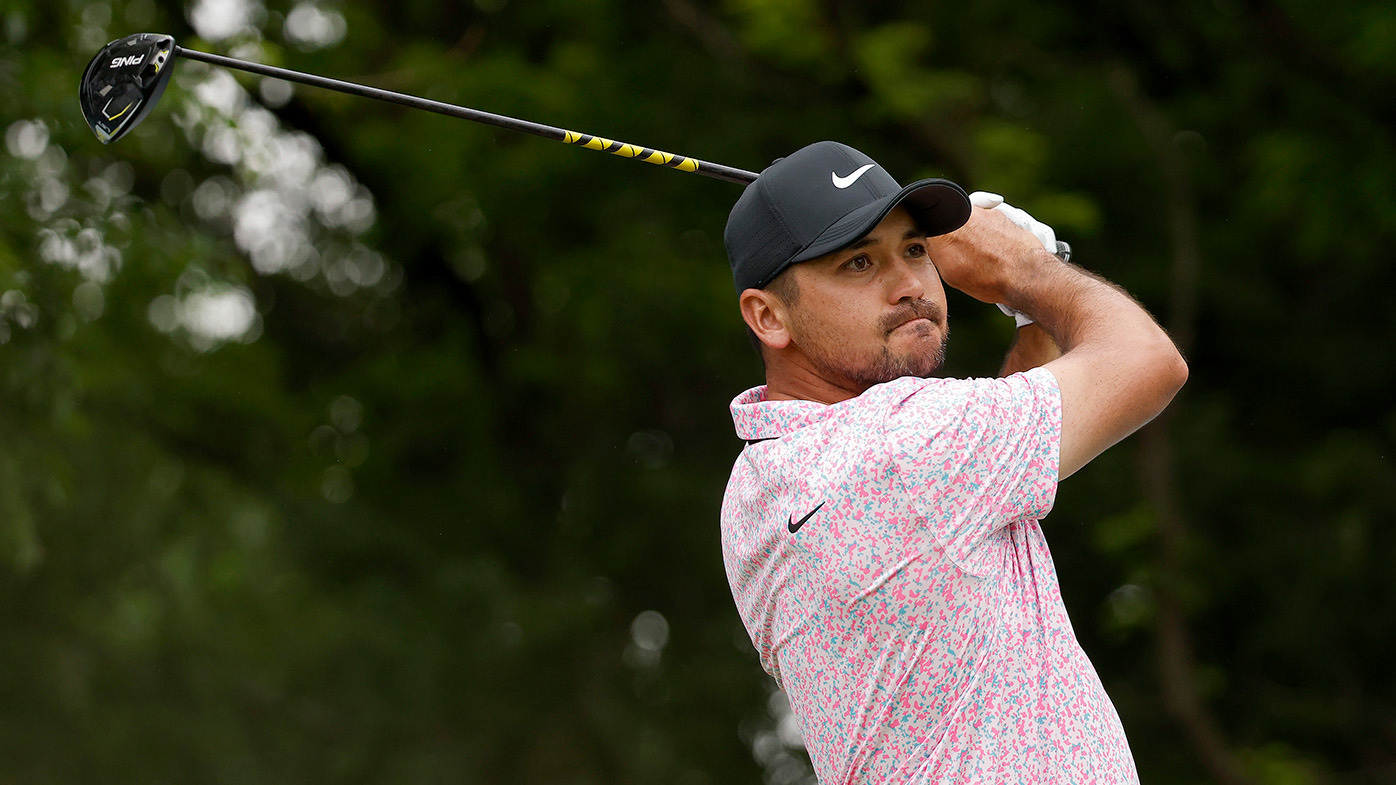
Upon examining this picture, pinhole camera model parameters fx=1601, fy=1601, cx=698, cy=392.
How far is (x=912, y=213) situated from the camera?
7.44 ft

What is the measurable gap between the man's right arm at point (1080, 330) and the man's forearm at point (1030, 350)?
0.83 ft

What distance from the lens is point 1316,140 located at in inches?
281

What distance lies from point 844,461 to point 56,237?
549 centimetres

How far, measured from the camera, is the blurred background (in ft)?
23.4

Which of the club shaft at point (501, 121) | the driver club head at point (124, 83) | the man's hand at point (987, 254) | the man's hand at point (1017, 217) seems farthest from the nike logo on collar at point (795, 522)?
the driver club head at point (124, 83)

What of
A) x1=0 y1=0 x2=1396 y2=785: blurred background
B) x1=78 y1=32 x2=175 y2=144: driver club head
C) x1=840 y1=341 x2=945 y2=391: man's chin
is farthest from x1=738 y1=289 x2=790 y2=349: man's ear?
x1=0 y1=0 x2=1396 y2=785: blurred background

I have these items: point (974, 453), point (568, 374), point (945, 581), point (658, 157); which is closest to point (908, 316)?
point (974, 453)

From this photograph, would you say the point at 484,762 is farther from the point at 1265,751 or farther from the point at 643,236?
the point at 1265,751

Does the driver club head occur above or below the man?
below

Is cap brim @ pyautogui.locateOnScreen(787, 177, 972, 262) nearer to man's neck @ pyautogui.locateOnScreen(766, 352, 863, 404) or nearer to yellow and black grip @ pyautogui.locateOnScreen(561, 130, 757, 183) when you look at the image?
man's neck @ pyautogui.locateOnScreen(766, 352, 863, 404)

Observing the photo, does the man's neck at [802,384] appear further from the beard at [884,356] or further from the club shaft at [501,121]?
the club shaft at [501,121]

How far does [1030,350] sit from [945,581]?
0.76m

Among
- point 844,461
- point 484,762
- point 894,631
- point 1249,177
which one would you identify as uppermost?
point 844,461

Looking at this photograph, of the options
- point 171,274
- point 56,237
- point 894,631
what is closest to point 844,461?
point 894,631
